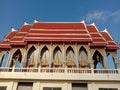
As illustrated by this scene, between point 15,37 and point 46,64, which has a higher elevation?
point 15,37

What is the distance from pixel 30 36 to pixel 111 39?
936 cm

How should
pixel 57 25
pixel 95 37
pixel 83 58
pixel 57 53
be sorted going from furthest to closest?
pixel 57 25 < pixel 95 37 < pixel 57 53 < pixel 83 58

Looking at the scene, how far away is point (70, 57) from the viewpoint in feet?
81.3

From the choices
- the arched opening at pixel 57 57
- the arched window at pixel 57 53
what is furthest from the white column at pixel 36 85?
the arched window at pixel 57 53

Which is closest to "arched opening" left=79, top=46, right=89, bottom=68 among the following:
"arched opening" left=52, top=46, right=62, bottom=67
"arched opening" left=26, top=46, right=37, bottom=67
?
"arched opening" left=52, top=46, right=62, bottom=67

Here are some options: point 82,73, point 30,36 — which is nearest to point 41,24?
point 30,36

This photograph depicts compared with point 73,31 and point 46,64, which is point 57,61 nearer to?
point 46,64

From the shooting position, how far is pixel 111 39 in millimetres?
27000

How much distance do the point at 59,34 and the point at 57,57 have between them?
2.85 m

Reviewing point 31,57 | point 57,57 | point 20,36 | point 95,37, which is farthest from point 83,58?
point 20,36

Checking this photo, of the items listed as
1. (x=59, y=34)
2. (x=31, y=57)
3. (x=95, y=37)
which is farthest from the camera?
(x=95, y=37)

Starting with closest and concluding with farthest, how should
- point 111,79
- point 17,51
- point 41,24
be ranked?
point 111,79, point 17,51, point 41,24

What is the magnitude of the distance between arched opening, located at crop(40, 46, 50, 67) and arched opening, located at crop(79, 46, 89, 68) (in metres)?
3.47

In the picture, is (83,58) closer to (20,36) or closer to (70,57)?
(70,57)
